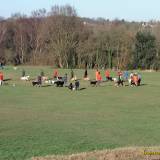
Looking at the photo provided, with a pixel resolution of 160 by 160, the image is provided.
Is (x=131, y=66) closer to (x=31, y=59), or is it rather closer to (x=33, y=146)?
(x=31, y=59)

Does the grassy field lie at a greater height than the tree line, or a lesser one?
lesser

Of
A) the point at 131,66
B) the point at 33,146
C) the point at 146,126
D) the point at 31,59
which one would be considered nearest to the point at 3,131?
the point at 33,146

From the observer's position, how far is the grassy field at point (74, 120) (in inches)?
586

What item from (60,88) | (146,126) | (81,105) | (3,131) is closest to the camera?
(3,131)

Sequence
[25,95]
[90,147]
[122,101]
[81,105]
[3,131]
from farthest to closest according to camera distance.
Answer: [25,95] → [122,101] → [81,105] → [3,131] → [90,147]

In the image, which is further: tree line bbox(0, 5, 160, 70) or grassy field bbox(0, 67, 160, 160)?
tree line bbox(0, 5, 160, 70)

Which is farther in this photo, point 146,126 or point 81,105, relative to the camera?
point 81,105

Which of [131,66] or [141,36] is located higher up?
[141,36]

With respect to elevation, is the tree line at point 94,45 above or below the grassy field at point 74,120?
above

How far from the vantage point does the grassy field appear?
586 inches

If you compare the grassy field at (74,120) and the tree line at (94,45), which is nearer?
the grassy field at (74,120)

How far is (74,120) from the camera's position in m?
21.7

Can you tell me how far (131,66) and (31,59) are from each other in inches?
943

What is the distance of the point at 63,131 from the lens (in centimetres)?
1838
